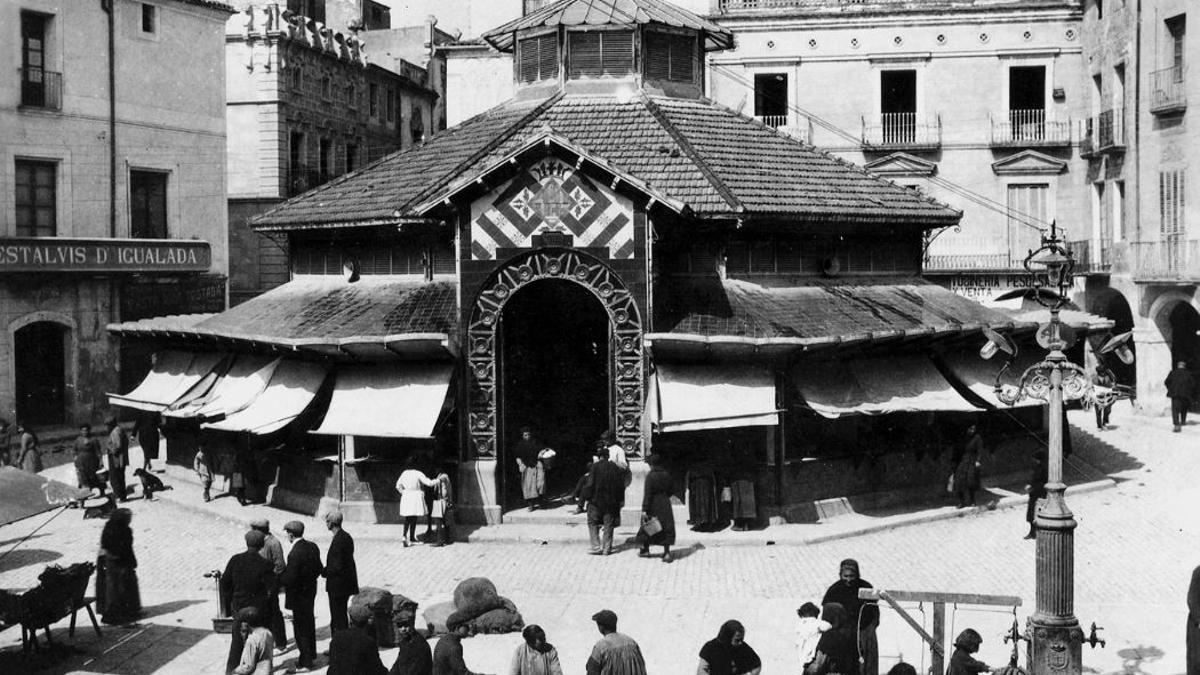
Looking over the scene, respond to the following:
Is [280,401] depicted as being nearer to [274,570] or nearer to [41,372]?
[274,570]

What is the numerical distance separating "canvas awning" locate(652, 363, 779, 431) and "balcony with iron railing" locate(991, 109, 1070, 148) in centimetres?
2406

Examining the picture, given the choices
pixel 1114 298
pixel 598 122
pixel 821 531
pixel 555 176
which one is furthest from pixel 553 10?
pixel 1114 298

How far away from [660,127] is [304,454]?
32.0 ft

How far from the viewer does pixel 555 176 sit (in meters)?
20.5

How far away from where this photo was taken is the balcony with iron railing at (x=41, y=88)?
3191 centimetres

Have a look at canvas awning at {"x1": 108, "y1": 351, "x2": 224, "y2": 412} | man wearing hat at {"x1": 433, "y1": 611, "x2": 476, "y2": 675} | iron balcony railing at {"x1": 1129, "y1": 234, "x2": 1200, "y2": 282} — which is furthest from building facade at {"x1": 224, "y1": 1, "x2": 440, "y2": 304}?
man wearing hat at {"x1": 433, "y1": 611, "x2": 476, "y2": 675}

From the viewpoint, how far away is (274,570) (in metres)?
14.1

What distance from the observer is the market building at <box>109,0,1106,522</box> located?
67.0 feet

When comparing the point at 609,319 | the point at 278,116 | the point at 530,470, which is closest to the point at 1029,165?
the point at 609,319

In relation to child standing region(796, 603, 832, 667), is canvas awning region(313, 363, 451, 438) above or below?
above

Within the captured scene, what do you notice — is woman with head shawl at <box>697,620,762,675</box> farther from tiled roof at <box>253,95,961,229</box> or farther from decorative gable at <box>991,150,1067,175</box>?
decorative gable at <box>991,150,1067,175</box>

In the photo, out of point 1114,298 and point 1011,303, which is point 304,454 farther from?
point 1114,298

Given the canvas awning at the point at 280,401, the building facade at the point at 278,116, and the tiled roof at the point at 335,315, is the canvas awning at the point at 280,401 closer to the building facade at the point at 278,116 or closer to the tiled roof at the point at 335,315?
the tiled roof at the point at 335,315

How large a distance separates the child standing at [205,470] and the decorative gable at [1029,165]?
28772 millimetres
